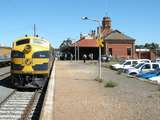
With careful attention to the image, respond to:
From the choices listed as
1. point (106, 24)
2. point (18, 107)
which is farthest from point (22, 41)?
point (106, 24)

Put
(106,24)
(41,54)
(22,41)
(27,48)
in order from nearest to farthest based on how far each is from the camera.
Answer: (27,48), (41,54), (22,41), (106,24)

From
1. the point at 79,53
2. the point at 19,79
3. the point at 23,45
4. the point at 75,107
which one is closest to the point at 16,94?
the point at 19,79

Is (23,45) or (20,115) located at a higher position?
(23,45)

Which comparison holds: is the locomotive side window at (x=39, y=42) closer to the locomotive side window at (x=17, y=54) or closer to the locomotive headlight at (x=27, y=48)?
the locomotive headlight at (x=27, y=48)

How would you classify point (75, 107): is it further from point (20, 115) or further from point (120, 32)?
point (120, 32)

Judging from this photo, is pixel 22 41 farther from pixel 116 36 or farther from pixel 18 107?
pixel 116 36

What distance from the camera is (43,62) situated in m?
25.7

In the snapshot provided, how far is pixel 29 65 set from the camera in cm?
2534

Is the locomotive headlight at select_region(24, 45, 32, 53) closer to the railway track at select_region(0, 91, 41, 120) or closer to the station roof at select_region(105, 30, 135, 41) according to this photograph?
the railway track at select_region(0, 91, 41, 120)

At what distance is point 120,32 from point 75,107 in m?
82.0

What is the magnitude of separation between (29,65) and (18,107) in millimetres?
7182

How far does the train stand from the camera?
82.7 ft

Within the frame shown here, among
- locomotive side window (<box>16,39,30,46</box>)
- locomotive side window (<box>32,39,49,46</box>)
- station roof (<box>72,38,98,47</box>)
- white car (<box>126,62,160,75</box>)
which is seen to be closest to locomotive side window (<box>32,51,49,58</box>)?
locomotive side window (<box>32,39,49,46</box>)

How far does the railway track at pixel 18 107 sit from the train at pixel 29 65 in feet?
5.59
